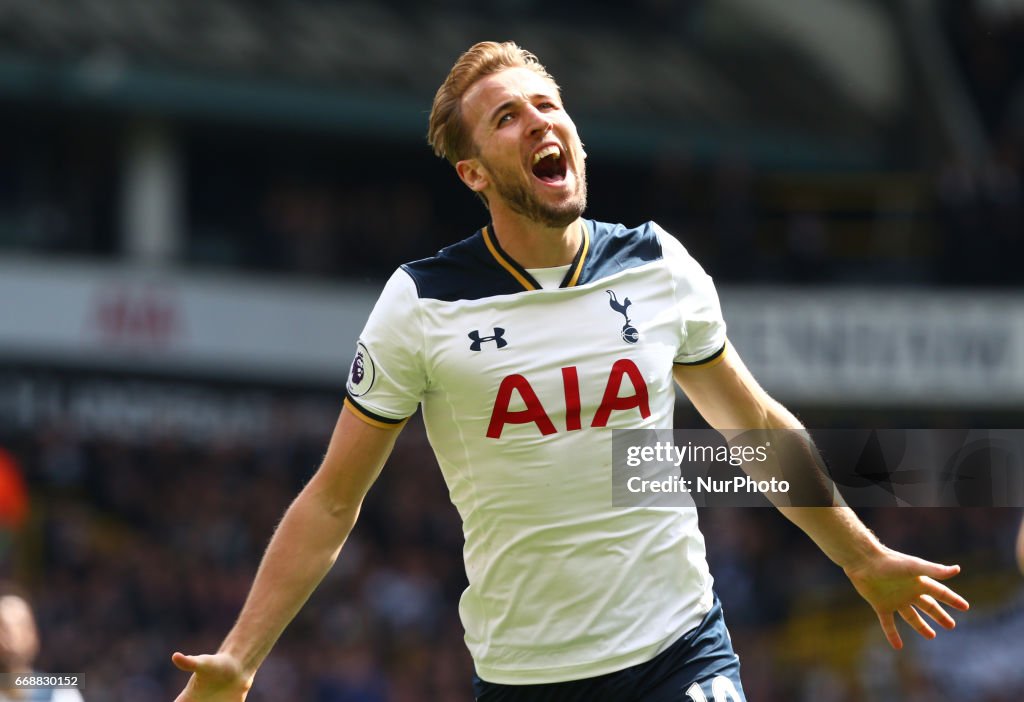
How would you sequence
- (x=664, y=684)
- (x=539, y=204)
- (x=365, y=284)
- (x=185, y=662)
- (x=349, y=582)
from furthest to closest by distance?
(x=365, y=284) → (x=349, y=582) → (x=539, y=204) → (x=664, y=684) → (x=185, y=662)

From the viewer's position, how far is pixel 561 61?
2141 cm

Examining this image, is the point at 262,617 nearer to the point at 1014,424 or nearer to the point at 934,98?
the point at 1014,424

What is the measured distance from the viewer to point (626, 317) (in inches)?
178

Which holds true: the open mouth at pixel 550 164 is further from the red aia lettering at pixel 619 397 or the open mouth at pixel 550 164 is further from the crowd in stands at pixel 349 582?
the crowd in stands at pixel 349 582

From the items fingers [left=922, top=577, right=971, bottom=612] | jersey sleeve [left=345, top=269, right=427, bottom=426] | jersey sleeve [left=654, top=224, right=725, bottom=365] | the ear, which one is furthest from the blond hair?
fingers [left=922, top=577, right=971, bottom=612]

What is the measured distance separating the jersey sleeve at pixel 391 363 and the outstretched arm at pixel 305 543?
5 centimetres

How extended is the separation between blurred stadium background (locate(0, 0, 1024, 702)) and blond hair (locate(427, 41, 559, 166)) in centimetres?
1035

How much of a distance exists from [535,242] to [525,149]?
256 mm

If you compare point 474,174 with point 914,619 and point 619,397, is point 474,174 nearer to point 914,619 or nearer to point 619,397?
point 619,397

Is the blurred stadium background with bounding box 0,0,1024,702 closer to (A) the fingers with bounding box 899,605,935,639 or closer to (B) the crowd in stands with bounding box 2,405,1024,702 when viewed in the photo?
(B) the crowd in stands with bounding box 2,405,1024,702

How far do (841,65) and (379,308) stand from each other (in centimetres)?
1881

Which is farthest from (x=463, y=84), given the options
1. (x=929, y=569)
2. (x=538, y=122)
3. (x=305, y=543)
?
(x=929, y=569)

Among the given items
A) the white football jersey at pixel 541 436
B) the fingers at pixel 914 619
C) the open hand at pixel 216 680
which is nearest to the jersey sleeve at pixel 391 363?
the white football jersey at pixel 541 436

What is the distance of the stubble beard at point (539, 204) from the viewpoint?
451cm
